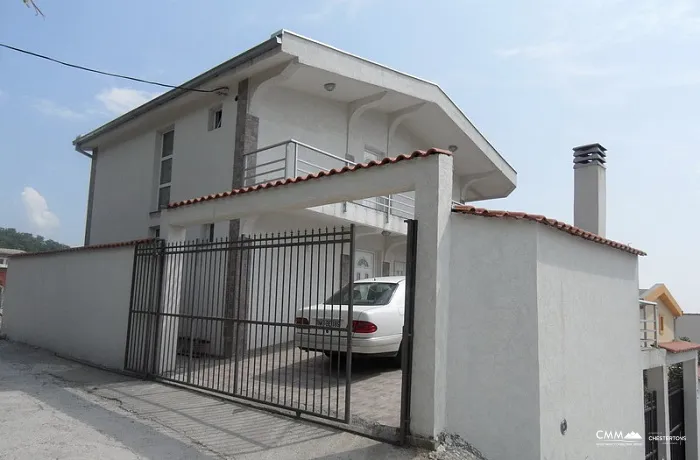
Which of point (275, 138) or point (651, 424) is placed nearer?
point (275, 138)

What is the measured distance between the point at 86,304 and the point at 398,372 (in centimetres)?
684

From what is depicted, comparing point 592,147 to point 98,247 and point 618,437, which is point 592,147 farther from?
point 98,247

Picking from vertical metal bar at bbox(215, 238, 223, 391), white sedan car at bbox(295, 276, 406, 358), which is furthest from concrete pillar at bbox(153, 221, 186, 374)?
white sedan car at bbox(295, 276, 406, 358)

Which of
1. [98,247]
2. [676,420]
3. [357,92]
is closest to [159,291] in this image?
[98,247]

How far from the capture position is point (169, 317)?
867 cm

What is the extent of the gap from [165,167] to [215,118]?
8.94ft

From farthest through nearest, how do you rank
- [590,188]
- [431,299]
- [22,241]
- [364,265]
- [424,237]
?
[22,241], [364,265], [590,188], [424,237], [431,299]

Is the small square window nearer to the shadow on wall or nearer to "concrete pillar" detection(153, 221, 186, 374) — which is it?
"concrete pillar" detection(153, 221, 186, 374)

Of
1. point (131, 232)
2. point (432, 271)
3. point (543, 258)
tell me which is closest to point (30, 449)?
point (432, 271)

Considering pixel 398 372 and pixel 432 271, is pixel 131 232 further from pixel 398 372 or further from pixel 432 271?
pixel 432 271

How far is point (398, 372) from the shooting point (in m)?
8.34

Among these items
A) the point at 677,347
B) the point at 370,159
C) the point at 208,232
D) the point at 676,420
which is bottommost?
the point at 676,420

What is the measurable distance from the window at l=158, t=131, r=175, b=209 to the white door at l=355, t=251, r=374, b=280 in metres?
5.41

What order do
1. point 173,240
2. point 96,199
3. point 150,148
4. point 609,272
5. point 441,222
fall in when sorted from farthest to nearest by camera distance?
point 96,199 < point 150,148 < point 173,240 < point 609,272 < point 441,222
